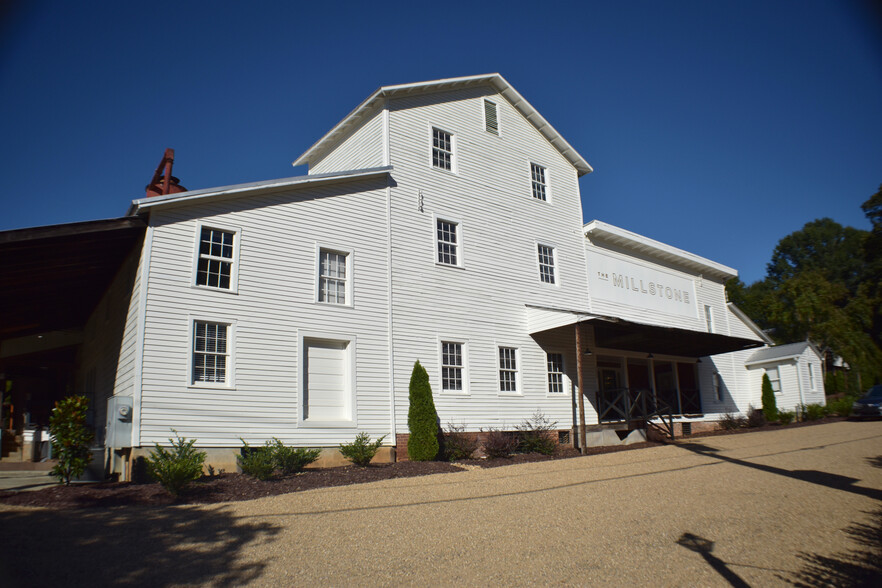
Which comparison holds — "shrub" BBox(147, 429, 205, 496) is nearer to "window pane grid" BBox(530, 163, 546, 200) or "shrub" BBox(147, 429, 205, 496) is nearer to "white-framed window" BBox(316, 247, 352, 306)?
"white-framed window" BBox(316, 247, 352, 306)

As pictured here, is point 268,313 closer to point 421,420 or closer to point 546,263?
point 421,420

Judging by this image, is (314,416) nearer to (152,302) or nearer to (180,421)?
(180,421)

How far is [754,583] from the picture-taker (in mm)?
6195

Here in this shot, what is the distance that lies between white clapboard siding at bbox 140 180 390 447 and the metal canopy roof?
1057 millimetres

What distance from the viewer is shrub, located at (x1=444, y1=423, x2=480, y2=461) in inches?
605

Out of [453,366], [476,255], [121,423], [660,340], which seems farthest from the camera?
[660,340]

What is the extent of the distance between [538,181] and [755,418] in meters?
14.4

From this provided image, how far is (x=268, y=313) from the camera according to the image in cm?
1348

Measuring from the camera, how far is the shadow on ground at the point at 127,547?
19.3 feet

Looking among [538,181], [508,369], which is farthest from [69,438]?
[538,181]

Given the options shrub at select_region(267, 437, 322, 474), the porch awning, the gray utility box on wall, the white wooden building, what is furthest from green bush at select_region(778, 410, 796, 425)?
the gray utility box on wall

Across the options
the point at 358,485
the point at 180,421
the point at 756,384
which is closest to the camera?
the point at 358,485

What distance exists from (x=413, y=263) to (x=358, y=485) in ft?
22.6

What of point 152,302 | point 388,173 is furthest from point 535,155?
point 152,302
